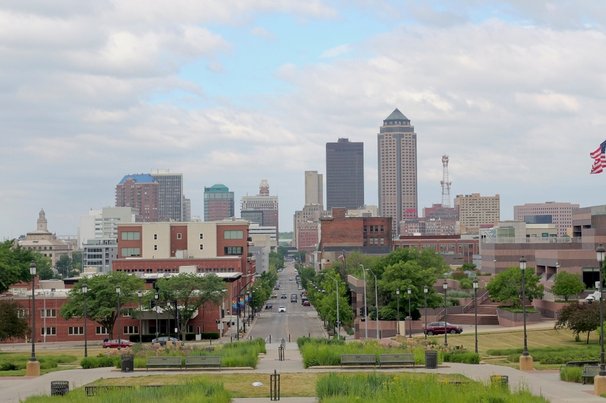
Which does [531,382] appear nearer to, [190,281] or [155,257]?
[190,281]

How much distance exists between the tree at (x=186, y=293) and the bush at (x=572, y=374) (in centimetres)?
6650

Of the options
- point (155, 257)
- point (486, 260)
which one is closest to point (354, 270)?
point (486, 260)

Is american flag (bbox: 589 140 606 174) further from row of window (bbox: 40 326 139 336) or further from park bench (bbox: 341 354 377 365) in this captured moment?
row of window (bbox: 40 326 139 336)

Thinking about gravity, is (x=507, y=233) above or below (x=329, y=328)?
above

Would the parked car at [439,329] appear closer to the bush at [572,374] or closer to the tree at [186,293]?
the tree at [186,293]

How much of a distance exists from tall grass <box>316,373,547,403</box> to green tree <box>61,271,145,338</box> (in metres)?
70.8

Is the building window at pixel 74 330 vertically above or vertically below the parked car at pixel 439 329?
below

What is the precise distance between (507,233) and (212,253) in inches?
1794

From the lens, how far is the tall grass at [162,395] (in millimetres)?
31766

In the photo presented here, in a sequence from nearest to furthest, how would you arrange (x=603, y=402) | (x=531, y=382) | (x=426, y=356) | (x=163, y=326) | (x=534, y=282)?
(x=603, y=402), (x=531, y=382), (x=426, y=356), (x=534, y=282), (x=163, y=326)

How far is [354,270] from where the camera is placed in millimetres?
152000

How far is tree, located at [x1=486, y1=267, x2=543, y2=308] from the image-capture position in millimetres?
102375

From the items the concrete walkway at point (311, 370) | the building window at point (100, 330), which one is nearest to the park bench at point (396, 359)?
the concrete walkway at point (311, 370)

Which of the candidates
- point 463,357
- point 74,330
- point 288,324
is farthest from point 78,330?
point 463,357
